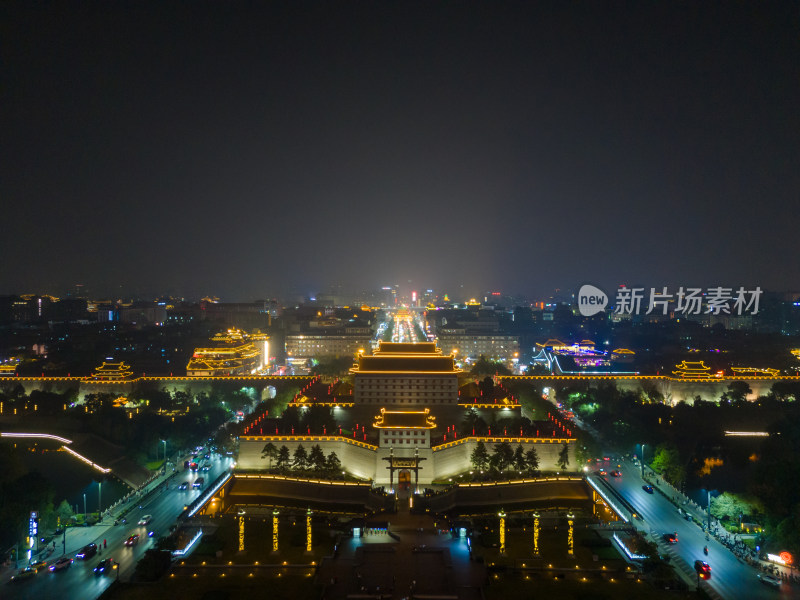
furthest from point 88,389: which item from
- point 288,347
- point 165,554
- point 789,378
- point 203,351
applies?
point 789,378

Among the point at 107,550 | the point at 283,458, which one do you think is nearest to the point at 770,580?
the point at 283,458

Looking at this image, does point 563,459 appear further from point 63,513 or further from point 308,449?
point 63,513

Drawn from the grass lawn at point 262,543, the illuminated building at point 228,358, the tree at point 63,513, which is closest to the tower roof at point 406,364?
the grass lawn at point 262,543

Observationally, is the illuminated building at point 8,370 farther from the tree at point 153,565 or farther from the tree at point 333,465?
the tree at point 153,565

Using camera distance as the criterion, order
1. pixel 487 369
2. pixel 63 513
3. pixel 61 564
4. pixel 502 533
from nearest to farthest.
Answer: pixel 61 564 → pixel 502 533 → pixel 63 513 → pixel 487 369

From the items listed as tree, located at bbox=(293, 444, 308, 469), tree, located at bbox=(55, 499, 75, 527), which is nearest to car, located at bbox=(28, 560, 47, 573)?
tree, located at bbox=(55, 499, 75, 527)

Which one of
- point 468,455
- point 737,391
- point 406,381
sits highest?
point 406,381
